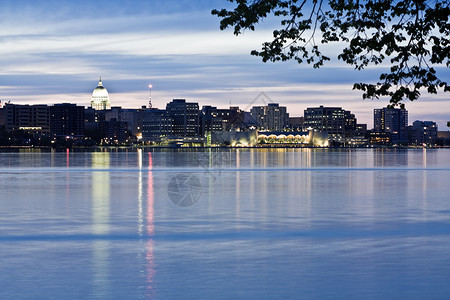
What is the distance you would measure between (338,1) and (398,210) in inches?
767

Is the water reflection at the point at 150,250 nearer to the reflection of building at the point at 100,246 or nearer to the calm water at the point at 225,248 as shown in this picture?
the calm water at the point at 225,248

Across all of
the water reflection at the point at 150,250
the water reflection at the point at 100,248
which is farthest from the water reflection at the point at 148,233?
the water reflection at the point at 100,248

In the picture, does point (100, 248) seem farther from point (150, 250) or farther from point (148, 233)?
point (148, 233)

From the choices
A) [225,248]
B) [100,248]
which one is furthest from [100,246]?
[225,248]

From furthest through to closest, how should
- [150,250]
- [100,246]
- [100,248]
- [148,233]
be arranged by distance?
[148,233], [100,246], [100,248], [150,250]

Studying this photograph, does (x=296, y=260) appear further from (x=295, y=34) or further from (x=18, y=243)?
(x=18, y=243)

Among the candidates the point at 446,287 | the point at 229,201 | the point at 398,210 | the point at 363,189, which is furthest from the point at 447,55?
the point at 363,189

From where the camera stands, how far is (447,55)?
527 inches

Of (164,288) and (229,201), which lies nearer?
(164,288)

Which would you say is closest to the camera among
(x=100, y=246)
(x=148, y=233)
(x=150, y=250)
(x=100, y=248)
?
(x=150, y=250)

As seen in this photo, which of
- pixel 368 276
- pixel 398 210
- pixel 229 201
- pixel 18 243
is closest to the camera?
pixel 368 276

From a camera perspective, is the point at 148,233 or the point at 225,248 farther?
the point at 148,233

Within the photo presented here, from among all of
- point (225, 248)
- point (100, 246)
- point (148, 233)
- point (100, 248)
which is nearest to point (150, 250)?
point (100, 248)

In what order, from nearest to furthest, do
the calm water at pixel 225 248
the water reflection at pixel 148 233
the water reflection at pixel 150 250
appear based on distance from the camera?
the calm water at pixel 225 248 → the water reflection at pixel 150 250 → the water reflection at pixel 148 233
